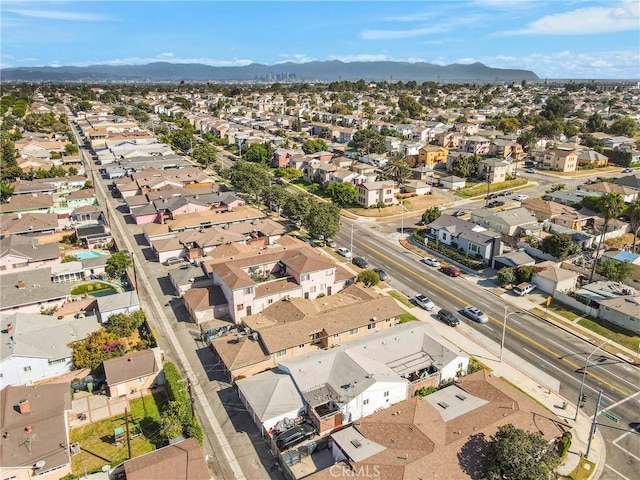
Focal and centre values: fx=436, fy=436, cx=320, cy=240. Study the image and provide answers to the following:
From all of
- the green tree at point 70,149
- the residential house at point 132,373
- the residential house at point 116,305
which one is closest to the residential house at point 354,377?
the residential house at point 132,373

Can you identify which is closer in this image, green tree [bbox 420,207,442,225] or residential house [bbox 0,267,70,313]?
residential house [bbox 0,267,70,313]

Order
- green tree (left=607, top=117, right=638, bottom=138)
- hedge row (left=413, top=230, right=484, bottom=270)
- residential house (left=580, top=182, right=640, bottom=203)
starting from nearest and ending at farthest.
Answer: hedge row (left=413, top=230, right=484, bottom=270) → residential house (left=580, top=182, right=640, bottom=203) → green tree (left=607, top=117, right=638, bottom=138)

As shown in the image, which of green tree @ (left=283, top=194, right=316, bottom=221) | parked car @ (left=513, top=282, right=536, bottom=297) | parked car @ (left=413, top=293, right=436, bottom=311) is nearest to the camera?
parked car @ (left=413, top=293, right=436, bottom=311)

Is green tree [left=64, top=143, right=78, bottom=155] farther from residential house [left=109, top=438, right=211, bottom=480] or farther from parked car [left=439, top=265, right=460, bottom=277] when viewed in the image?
residential house [left=109, top=438, right=211, bottom=480]

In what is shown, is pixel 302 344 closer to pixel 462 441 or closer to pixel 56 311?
pixel 462 441

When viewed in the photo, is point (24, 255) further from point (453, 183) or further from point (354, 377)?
point (453, 183)

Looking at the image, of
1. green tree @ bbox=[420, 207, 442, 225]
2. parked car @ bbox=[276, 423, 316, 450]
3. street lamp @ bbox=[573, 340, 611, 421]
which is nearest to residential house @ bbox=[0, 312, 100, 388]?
parked car @ bbox=[276, 423, 316, 450]

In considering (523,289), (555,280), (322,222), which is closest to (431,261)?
(523,289)
